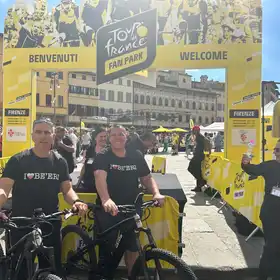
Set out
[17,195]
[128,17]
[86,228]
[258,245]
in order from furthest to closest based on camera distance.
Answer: [128,17] → [258,245] → [86,228] → [17,195]

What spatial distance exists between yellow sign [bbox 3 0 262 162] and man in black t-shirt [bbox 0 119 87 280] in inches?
253

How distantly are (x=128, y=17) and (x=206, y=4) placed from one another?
1950 millimetres

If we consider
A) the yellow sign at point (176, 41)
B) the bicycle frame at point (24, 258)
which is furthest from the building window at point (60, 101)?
the bicycle frame at point (24, 258)

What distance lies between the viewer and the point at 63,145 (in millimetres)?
7191

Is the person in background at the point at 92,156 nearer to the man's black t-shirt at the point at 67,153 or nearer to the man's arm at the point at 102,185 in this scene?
the man's arm at the point at 102,185

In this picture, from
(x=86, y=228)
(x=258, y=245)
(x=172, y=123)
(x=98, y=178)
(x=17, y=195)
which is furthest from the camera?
(x=172, y=123)

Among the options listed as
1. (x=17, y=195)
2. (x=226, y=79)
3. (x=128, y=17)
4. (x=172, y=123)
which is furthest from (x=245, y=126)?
(x=172, y=123)

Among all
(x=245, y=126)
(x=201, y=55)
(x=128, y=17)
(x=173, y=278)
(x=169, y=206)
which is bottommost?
(x=173, y=278)

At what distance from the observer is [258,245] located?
5.68 metres

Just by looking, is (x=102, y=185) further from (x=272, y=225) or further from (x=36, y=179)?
(x=272, y=225)

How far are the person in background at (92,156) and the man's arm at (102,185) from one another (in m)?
1.26

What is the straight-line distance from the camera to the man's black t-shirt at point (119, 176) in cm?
373

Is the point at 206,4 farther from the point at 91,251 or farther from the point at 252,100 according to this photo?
the point at 91,251

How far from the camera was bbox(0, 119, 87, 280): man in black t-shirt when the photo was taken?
321 cm
